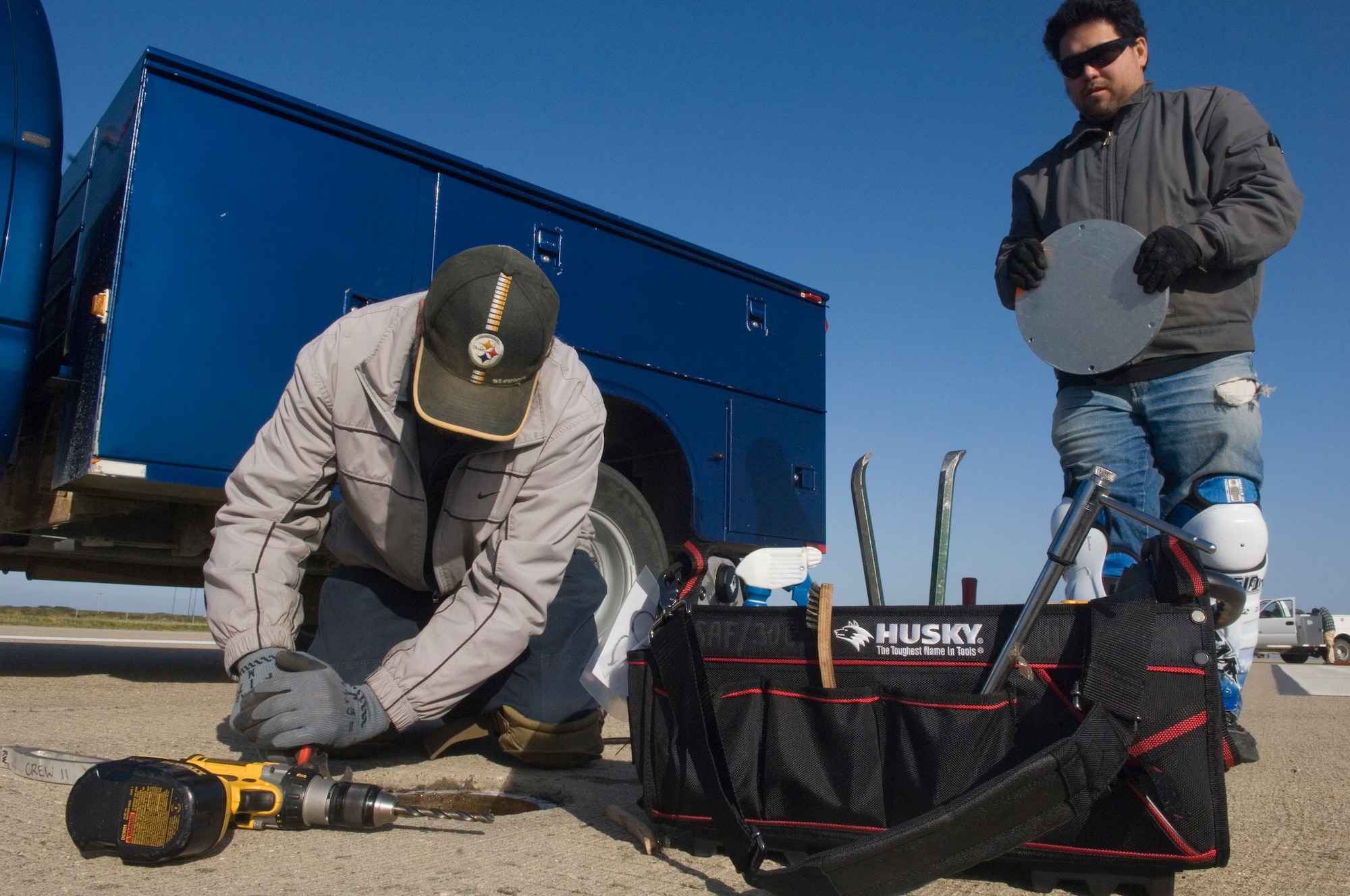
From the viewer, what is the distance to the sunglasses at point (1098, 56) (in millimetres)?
2217

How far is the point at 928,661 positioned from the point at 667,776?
0.45 meters

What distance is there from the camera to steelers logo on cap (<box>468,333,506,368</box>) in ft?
5.51

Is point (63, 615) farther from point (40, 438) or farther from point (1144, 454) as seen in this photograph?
point (1144, 454)

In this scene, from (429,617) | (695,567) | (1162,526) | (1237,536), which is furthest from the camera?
(429,617)

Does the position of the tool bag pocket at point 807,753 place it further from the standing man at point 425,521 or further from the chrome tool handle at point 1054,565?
the standing man at point 425,521

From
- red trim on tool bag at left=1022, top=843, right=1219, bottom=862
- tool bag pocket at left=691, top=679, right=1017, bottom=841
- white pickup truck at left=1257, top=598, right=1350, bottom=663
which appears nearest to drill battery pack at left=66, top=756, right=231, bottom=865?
tool bag pocket at left=691, top=679, right=1017, bottom=841

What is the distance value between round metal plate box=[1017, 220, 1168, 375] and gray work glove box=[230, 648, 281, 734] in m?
1.90

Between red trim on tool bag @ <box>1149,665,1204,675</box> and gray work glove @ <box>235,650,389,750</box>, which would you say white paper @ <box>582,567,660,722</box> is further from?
red trim on tool bag @ <box>1149,665,1204,675</box>

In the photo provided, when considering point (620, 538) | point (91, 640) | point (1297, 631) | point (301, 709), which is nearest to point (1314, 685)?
point (620, 538)

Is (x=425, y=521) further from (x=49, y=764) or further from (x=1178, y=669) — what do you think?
(x=1178, y=669)

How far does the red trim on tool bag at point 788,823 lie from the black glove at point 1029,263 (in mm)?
1551

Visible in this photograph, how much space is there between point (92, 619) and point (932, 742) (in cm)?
2061

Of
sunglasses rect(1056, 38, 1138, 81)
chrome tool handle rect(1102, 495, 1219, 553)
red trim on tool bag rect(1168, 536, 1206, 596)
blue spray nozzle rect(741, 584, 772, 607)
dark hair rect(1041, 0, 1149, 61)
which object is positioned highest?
dark hair rect(1041, 0, 1149, 61)

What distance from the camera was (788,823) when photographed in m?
1.32
